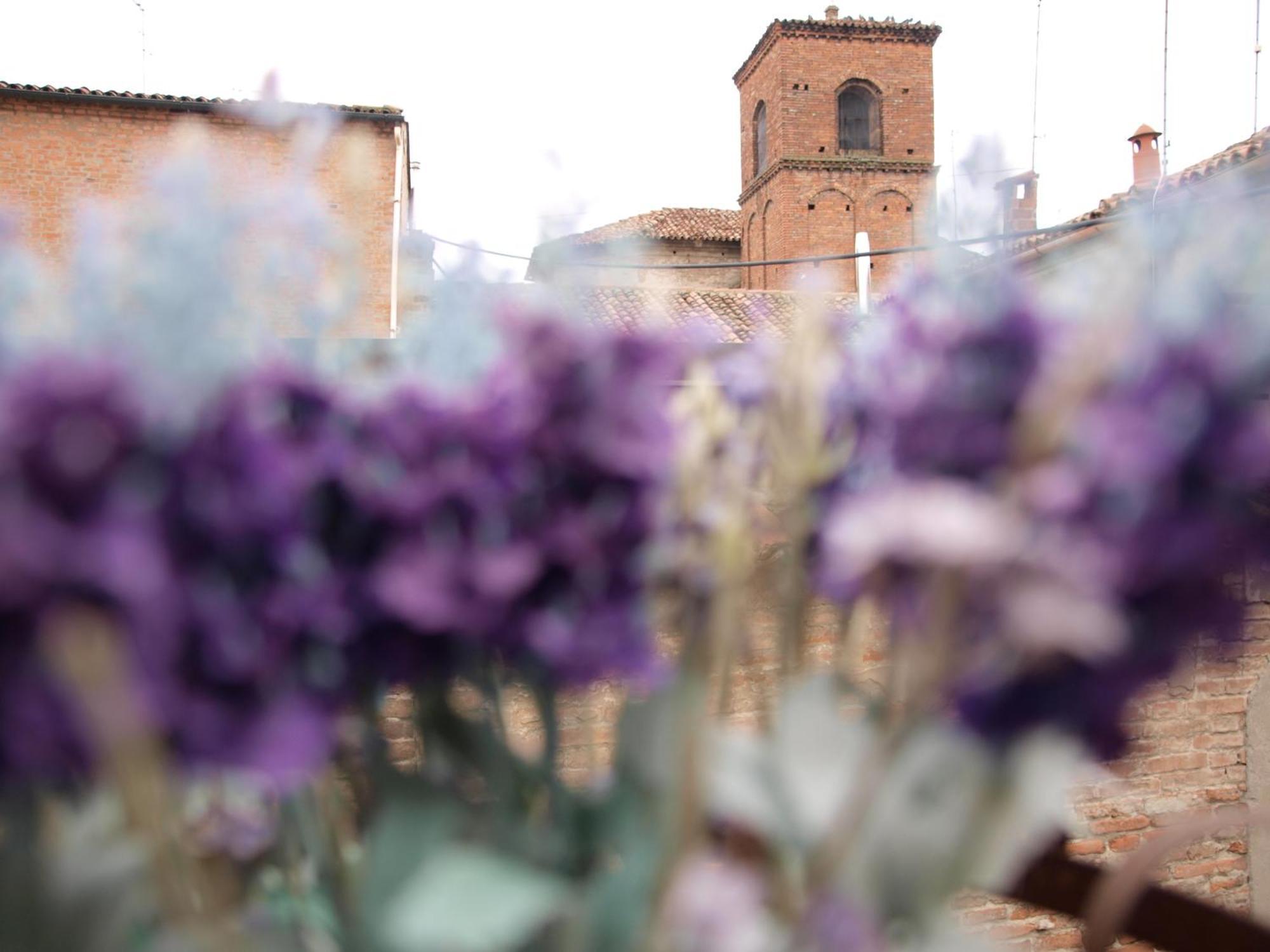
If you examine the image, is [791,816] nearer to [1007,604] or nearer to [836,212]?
[1007,604]

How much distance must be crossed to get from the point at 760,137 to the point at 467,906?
28.8m

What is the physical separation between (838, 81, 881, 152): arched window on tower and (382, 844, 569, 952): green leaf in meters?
27.6

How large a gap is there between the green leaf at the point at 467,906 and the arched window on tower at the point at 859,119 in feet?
90.5

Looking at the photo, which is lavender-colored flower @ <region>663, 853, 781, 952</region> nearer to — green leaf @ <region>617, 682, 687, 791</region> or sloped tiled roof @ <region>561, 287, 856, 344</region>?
green leaf @ <region>617, 682, 687, 791</region>

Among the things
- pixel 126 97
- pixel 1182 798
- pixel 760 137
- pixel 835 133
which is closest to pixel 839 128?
pixel 835 133

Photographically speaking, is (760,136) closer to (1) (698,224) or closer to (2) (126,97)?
(1) (698,224)

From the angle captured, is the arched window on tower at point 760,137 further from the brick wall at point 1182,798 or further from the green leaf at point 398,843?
the green leaf at point 398,843

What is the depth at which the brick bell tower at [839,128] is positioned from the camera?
1001 inches

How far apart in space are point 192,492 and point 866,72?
92.0 ft

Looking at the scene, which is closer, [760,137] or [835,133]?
[835,133]

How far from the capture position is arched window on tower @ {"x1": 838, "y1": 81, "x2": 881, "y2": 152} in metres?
26.4

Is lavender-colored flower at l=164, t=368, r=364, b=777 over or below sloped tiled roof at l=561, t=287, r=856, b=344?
below

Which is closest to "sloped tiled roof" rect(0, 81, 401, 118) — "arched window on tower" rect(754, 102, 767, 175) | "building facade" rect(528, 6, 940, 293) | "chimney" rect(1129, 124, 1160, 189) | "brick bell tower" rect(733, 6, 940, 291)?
"chimney" rect(1129, 124, 1160, 189)

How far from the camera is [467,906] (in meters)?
0.34
